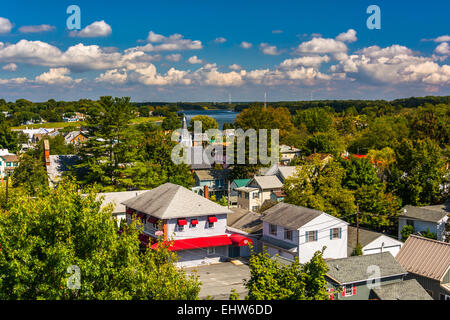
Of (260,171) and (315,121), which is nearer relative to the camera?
(260,171)

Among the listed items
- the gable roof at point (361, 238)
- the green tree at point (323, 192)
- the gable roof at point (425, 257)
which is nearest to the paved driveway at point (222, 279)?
the gable roof at point (361, 238)

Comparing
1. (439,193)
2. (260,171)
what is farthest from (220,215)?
(260,171)

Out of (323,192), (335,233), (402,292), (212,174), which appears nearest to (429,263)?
(402,292)

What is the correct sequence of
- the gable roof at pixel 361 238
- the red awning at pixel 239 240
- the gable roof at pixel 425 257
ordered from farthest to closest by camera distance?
the red awning at pixel 239 240 < the gable roof at pixel 361 238 < the gable roof at pixel 425 257

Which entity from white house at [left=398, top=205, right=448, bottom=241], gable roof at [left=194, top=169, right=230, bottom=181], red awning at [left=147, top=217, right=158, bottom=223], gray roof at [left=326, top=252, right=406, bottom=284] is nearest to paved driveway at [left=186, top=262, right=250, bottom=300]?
red awning at [left=147, top=217, right=158, bottom=223]

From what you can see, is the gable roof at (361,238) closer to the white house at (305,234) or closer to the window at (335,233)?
the white house at (305,234)
